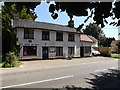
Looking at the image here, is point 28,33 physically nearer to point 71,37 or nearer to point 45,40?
point 45,40

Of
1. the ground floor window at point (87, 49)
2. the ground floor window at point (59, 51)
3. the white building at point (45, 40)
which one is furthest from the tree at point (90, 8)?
the ground floor window at point (87, 49)

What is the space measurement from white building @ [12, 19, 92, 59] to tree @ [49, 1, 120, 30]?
21255mm

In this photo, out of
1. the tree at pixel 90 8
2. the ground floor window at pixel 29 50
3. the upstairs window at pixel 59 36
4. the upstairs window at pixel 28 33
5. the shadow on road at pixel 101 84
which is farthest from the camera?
the upstairs window at pixel 59 36

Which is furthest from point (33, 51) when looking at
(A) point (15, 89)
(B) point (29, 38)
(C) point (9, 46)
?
(A) point (15, 89)

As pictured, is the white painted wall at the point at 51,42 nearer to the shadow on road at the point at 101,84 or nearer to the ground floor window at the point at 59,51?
the ground floor window at the point at 59,51

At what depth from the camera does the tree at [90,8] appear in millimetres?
3797

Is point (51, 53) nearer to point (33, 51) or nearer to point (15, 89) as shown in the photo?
point (33, 51)

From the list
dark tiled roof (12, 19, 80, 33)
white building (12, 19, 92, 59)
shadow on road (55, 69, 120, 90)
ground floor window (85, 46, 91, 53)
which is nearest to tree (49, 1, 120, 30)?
shadow on road (55, 69, 120, 90)

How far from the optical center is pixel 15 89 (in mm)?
7949

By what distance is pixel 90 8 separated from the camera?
4227 mm

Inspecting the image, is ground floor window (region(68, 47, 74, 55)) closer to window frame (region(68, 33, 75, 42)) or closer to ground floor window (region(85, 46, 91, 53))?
window frame (region(68, 33, 75, 42))

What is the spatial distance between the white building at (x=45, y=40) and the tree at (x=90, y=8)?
69.7 feet

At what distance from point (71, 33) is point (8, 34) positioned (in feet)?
43.6

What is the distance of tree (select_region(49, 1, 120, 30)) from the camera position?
12.5 ft
